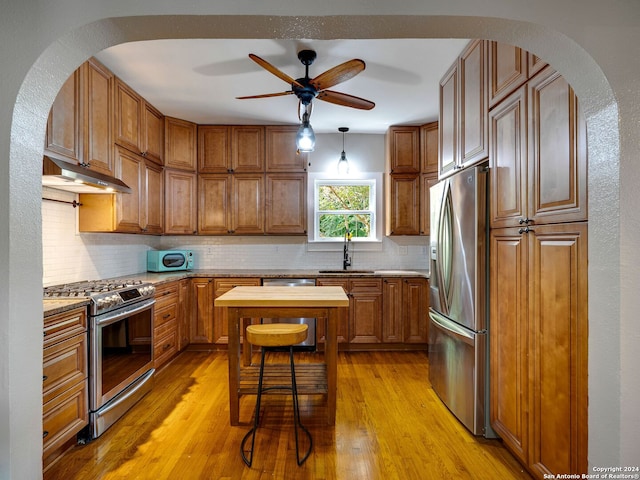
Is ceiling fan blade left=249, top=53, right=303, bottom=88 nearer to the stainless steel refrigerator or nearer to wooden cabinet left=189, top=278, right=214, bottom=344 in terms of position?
the stainless steel refrigerator

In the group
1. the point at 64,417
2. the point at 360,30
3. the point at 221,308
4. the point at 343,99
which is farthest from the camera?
the point at 221,308

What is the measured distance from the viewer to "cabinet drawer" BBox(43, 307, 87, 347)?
69.7 inches

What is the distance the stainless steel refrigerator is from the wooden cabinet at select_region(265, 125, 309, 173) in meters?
1.90

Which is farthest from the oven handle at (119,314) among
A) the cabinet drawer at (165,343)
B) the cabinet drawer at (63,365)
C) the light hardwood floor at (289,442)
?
the light hardwood floor at (289,442)

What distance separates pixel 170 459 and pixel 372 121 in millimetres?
3599

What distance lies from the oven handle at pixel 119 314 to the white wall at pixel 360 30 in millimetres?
1129

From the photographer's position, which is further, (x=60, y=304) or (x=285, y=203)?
(x=285, y=203)

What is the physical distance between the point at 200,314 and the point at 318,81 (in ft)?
9.01

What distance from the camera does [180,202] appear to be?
3.94 meters

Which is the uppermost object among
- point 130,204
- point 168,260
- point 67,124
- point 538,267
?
point 67,124

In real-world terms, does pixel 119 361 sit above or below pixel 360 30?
below

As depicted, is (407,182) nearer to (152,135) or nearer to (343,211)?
(343,211)

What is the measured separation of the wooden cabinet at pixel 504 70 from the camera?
5.70ft

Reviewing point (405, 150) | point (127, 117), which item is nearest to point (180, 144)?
point (127, 117)
